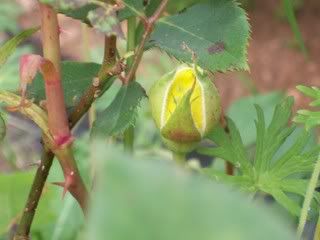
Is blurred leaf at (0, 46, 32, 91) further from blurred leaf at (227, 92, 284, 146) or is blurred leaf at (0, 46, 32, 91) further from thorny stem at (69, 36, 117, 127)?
thorny stem at (69, 36, 117, 127)

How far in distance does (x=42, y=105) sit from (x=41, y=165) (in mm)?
46

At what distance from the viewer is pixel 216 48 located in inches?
17.1

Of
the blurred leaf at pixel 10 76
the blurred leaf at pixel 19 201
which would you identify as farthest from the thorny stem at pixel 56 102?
the blurred leaf at pixel 10 76

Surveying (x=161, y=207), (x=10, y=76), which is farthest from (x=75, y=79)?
(x=10, y=76)

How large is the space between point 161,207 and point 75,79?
1.15 feet

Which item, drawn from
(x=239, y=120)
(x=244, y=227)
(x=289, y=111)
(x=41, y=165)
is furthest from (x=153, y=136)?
(x=244, y=227)

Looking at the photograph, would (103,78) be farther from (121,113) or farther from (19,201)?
(19,201)

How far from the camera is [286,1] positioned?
19.3 inches

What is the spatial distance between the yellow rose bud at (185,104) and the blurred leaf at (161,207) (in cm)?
24

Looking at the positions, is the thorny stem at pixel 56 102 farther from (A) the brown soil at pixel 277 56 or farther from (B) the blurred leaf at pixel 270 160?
(A) the brown soil at pixel 277 56

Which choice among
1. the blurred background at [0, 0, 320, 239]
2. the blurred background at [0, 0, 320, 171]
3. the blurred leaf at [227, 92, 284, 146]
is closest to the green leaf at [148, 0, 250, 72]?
the blurred leaf at [227, 92, 284, 146]

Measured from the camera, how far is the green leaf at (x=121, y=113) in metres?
0.43

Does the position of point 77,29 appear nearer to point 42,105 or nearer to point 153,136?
point 153,136

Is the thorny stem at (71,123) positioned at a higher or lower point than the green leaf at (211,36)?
lower
